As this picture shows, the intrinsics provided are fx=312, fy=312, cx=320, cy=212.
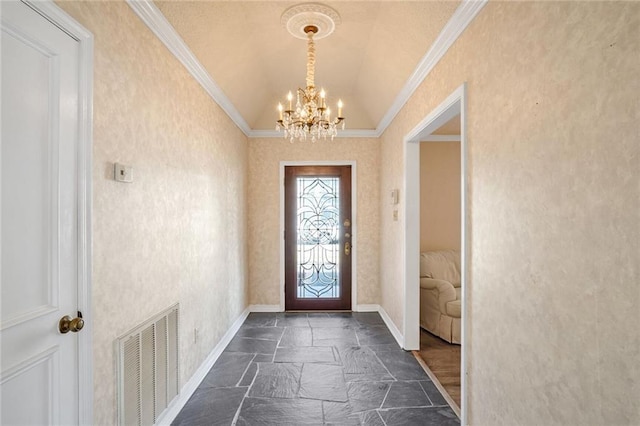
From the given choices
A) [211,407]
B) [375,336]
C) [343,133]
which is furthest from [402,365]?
[343,133]

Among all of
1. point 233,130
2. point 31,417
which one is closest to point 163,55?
point 233,130

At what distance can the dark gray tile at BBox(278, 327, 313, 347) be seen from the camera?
3434 mm

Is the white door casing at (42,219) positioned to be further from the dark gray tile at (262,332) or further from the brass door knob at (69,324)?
the dark gray tile at (262,332)

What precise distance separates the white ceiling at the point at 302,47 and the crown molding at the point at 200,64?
4cm

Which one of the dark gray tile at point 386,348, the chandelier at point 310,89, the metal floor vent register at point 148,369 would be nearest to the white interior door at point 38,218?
the metal floor vent register at point 148,369

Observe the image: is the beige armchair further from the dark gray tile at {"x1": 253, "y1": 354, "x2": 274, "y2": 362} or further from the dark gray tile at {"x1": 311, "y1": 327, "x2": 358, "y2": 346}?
the dark gray tile at {"x1": 253, "y1": 354, "x2": 274, "y2": 362}

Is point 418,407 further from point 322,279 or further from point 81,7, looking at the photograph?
point 81,7

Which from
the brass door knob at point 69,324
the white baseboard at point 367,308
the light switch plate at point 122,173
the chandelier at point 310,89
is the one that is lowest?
the white baseboard at point 367,308

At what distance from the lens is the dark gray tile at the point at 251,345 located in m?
3.26

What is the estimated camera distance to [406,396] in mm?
2426

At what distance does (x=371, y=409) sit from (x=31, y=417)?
1.95m

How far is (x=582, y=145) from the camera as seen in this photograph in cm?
107

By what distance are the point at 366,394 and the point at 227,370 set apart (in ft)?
4.16

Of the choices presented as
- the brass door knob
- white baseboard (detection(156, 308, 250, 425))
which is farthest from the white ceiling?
white baseboard (detection(156, 308, 250, 425))
